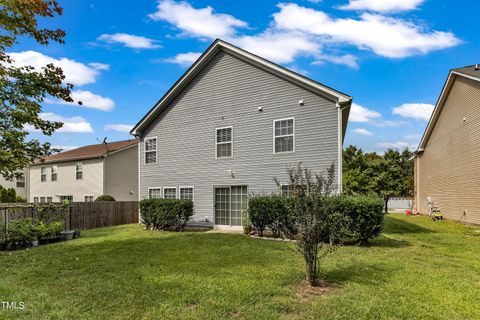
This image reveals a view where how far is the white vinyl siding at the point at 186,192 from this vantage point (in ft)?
50.2

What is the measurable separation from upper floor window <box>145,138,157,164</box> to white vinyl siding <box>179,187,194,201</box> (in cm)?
248

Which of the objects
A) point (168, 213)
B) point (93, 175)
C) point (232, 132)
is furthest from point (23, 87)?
point (93, 175)

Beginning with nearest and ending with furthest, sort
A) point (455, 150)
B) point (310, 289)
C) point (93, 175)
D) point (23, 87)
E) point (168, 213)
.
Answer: point (310, 289) < point (23, 87) < point (168, 213) < point (455, 150) < point (93, 175)

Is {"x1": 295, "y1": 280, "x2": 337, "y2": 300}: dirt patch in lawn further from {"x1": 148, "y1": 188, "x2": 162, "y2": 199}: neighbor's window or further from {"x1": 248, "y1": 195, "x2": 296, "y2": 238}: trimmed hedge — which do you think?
{"x1": 148, "y1": 188, "x2": 162, "y2": 199}: neighbor's window

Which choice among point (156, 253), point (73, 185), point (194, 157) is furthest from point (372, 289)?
point (73, 185)

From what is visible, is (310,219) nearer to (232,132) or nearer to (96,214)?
(232,132)

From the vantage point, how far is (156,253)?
27.7ft

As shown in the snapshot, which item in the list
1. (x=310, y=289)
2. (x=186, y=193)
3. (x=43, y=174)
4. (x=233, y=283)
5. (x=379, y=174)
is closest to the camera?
(x=310, y=289)

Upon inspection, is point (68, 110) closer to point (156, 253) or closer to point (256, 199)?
point (156, 253)

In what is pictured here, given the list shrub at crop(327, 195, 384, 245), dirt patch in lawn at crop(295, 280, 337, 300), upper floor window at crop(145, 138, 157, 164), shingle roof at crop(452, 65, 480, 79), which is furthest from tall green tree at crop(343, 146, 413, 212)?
dirt patch in lawn at crop(295, 280, 337, 300)

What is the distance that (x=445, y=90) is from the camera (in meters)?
18.6

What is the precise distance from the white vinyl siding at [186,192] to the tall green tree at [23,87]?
719 centimetres

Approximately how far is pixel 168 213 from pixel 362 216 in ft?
26.4

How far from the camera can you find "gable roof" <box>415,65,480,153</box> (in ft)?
51.3
